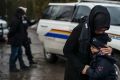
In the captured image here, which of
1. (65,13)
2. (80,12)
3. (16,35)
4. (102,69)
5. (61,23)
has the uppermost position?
(102,69)

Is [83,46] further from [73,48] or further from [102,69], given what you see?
[102,69]

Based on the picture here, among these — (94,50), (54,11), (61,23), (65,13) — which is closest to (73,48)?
(94,50)

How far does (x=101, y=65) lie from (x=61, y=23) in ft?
26.6

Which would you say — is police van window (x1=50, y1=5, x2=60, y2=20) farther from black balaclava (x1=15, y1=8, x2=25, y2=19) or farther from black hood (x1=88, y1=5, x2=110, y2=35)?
black hood (x1=88, y1=5, x2=110, y2=35)

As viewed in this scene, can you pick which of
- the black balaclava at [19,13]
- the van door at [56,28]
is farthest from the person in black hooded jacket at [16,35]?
the van door at [56,28]

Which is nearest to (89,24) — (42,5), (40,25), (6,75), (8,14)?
(6,75)

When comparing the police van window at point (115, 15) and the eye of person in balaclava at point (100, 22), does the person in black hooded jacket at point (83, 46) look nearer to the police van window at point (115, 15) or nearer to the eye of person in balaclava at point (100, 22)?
the eye of person in balaclava at point (100, 22)

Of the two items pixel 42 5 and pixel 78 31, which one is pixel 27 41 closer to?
pixel 78 31

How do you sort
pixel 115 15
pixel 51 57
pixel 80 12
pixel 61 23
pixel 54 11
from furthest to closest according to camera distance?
pixel 51 57, pixel 54 11, pixel 61 23, pixel 80 12, pixel 115 15

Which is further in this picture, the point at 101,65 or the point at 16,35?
the point at 16,35

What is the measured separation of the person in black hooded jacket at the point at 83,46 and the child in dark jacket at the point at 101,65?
47 millimetres

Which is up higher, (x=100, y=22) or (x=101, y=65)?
(x=100, y=22)

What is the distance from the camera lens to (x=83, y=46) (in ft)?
13.9

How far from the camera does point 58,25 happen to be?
12234 mm
